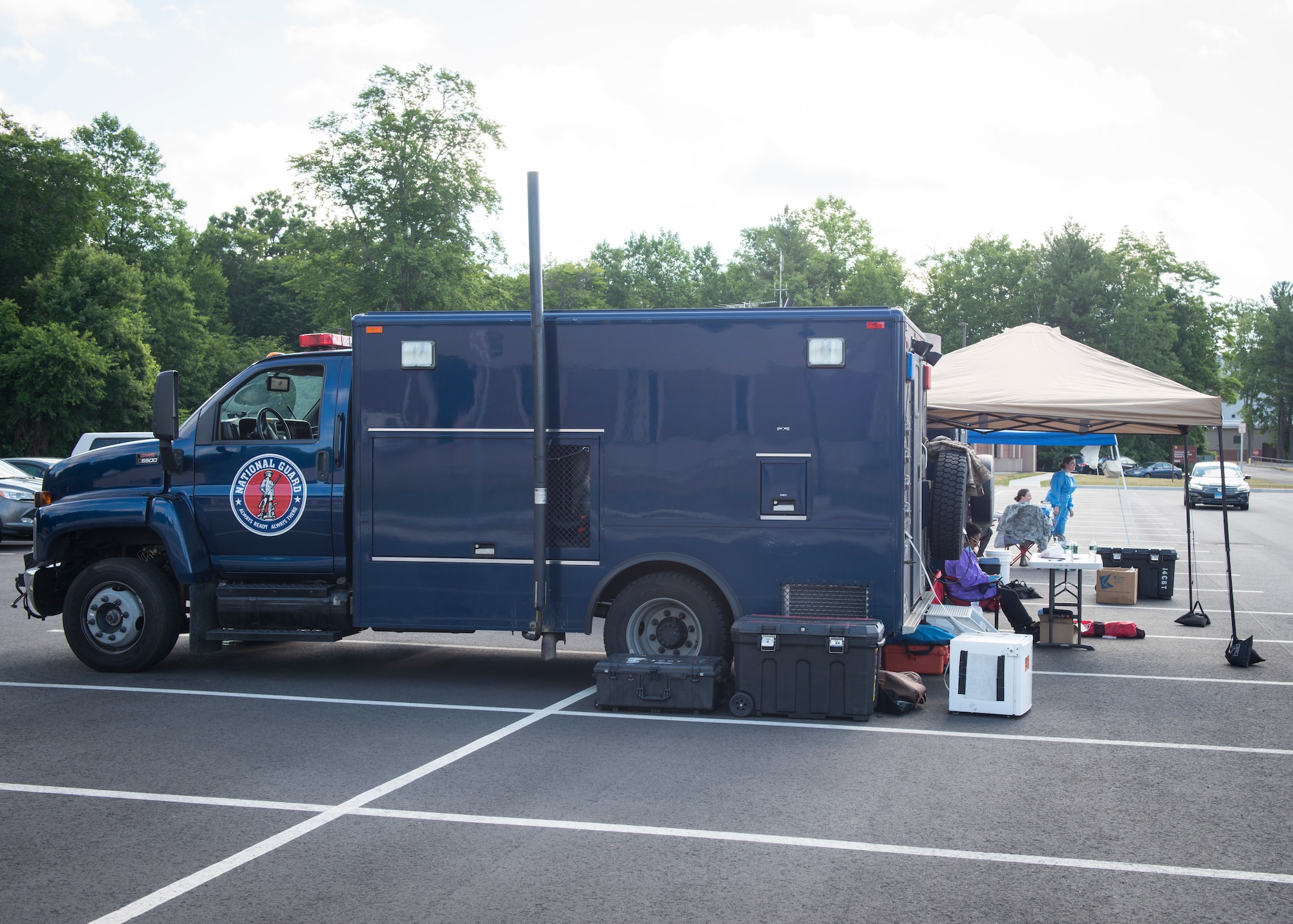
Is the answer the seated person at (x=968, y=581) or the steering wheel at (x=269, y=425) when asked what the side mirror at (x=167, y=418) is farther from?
the seated person at (x=968, y=581)

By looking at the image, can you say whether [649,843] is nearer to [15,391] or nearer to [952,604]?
[952,604]

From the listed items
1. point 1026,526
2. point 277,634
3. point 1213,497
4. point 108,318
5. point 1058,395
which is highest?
point 108,318

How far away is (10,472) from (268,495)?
15323 mm

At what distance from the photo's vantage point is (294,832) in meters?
5.05

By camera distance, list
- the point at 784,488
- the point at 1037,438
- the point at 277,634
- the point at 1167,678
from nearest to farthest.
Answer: the point at 784,488
the point at 277,634
the point at 1167,678
the point at 1037,438

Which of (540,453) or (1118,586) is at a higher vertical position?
(540,453)

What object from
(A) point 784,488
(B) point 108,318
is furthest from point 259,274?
(A) point 784,488

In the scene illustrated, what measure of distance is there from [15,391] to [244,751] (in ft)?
127

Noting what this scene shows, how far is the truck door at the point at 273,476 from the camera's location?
8492mm

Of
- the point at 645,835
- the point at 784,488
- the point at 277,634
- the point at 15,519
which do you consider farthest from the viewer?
the point at 15,519

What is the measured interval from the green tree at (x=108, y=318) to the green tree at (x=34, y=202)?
4.55 ft

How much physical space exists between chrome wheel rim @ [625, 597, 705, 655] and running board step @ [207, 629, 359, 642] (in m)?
2.20

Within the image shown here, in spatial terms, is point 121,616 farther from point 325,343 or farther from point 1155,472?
point 1155,472

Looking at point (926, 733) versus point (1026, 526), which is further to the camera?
point (1026, 526)
